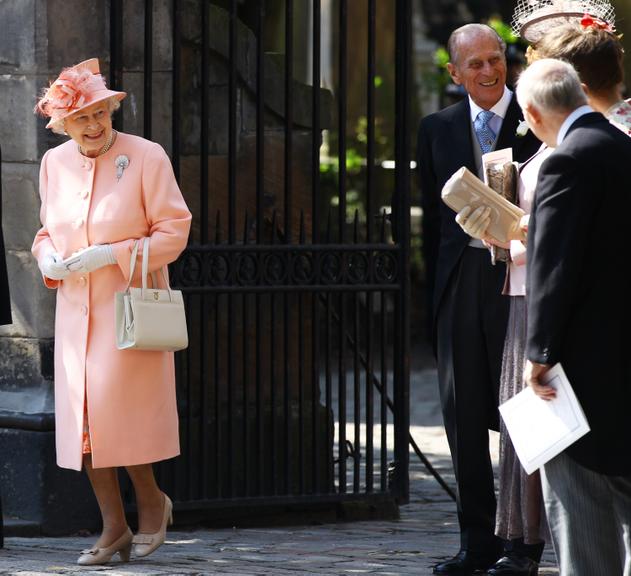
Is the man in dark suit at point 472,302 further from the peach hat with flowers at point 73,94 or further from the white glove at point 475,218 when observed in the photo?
the peach hat with flowers at point 73,94

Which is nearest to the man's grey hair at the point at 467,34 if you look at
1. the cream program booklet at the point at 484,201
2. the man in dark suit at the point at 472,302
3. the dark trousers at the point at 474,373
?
the man in dark suit at the point at 472,302

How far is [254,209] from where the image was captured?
23.2 feet

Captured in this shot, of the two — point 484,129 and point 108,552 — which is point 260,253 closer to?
point 484,129

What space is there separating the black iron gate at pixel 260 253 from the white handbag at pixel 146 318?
991 mm

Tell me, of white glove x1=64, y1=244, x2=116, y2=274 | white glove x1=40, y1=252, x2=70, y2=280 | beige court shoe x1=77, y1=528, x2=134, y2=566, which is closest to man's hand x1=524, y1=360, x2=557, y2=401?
white glove x1=64, y1=244, x2=116, y2=274

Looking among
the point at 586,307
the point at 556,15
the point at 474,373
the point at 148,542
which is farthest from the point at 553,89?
the point at 148,542

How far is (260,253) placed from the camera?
267 inches

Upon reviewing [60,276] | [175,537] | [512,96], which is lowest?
[175,537]

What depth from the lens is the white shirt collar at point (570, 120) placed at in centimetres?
418

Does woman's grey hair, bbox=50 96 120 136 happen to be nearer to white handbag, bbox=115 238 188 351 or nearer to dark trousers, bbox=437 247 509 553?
white handbag, bbox=115 238 188 351

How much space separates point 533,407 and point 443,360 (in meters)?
1.56

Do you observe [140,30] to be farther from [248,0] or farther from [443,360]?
[443,360]

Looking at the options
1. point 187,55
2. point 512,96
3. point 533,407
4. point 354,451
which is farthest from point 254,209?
point 533,407

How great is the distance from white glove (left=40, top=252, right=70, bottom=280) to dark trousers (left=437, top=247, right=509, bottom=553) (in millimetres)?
1420
